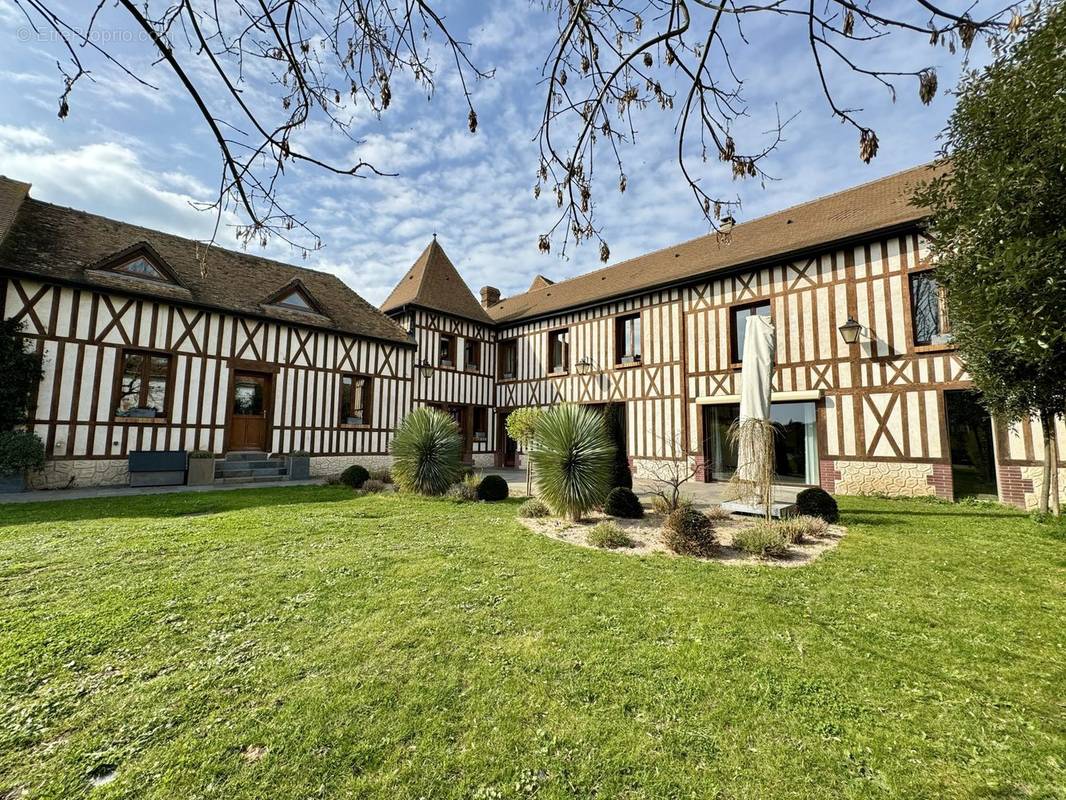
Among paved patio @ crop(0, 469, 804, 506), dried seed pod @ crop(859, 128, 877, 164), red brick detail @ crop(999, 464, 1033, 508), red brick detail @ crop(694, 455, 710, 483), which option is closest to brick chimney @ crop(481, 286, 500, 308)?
paved patio @ crop(0, 469, 804, 506)

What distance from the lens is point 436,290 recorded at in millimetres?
16641

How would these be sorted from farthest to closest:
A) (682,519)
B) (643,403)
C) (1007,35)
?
1. (643,403)
2. (682,519)
3. (1007,35)

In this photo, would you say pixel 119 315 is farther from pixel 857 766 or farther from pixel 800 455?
pixel 800 455

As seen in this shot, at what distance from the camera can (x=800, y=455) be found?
10266 millimetres

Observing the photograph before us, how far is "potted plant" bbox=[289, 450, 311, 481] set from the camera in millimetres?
11453

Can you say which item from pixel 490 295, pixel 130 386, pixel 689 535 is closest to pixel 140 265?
pixel 130 386

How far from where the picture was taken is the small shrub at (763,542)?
15.2 feet

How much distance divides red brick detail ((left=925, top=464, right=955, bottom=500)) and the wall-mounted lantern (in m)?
2.90

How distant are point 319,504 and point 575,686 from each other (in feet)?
21.3

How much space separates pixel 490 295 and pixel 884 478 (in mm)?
16531

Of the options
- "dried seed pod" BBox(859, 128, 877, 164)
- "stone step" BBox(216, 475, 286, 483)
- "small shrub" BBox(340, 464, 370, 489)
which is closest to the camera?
"dried seed pod" BBox(859, 128, 877, 164)

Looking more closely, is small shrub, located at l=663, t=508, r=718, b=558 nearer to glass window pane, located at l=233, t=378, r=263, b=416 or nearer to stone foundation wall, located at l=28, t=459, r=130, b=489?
stone foundation wall, located at l=28, t=459, r=130, b=489

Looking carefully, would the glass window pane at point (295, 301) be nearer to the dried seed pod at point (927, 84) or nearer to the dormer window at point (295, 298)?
the dormer window at point (295, 298)

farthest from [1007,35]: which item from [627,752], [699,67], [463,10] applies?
[627,752]
